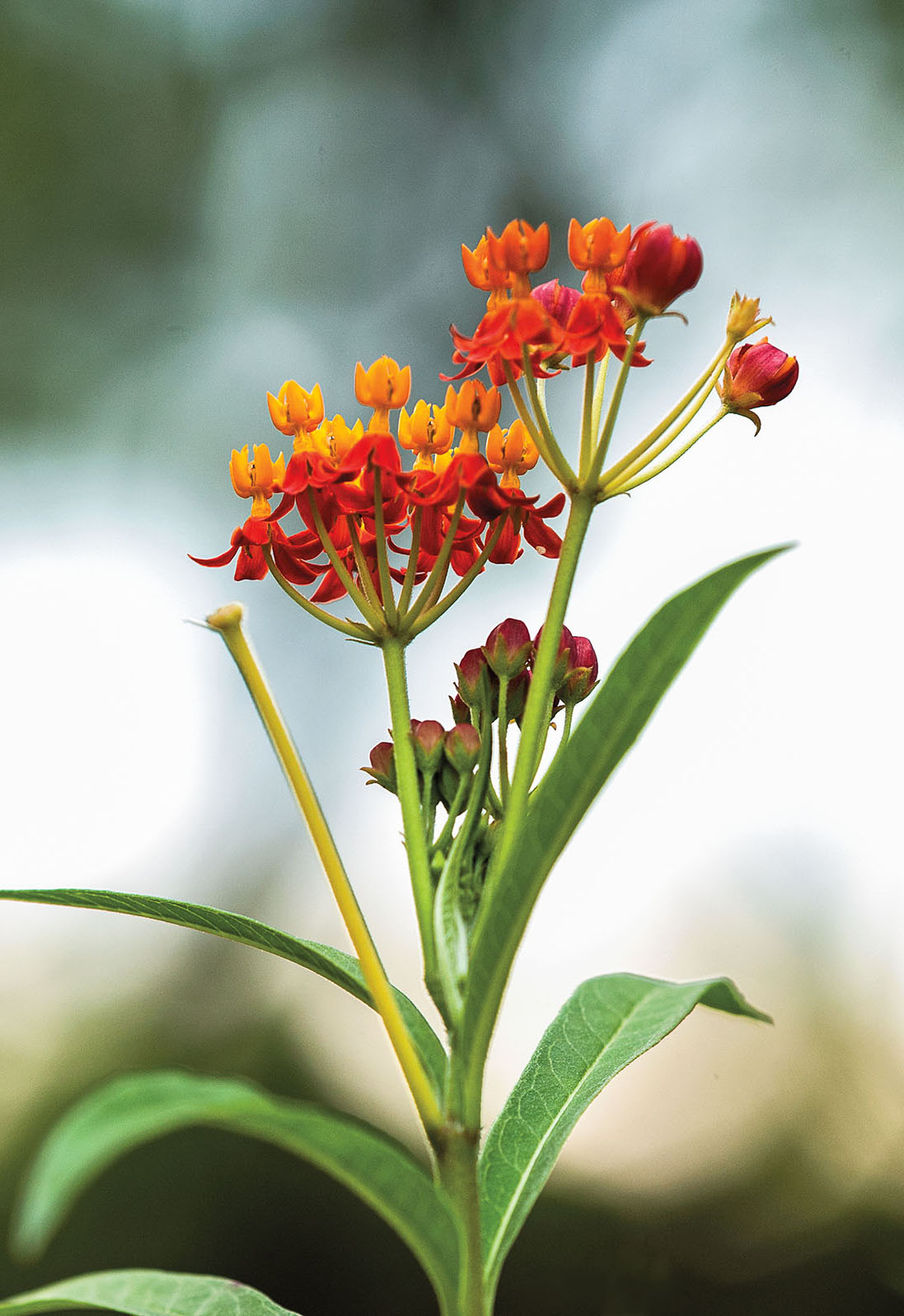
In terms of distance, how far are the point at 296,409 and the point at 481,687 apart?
0.38 m

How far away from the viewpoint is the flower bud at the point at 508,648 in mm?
1148

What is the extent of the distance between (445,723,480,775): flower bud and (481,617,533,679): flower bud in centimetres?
9

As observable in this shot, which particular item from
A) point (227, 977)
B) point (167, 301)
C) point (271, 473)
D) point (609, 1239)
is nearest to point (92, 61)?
point (167, 301)

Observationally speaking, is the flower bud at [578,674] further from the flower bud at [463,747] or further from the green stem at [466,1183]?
the green stem at [466,1183]

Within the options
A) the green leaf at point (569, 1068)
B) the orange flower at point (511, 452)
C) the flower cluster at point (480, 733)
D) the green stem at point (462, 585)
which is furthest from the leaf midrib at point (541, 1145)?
the orange flower at point (511, 452)

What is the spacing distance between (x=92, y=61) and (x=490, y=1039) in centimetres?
1258

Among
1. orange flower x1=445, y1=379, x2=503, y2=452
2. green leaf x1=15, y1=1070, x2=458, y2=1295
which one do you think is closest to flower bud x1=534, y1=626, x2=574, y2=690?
orange flower x1=445, y1=379, x2=503, y2=452

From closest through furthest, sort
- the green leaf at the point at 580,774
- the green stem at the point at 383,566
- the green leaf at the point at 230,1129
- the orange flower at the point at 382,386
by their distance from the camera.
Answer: the green leaf at the point at 230,1129 → the green leaf at the point at 580,774 → the green stem at the point at 383,566 → the orange flower at the point at 382,386

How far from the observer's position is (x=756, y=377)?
123 centimetres

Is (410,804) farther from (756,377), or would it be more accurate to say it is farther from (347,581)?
(756,377)

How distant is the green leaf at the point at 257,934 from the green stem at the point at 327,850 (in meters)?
0.04

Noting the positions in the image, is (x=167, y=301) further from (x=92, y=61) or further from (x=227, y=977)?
(x=227, y=977)

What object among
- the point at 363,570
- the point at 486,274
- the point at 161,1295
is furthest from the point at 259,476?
the point at 161,1295

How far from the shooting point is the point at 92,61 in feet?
37.1
